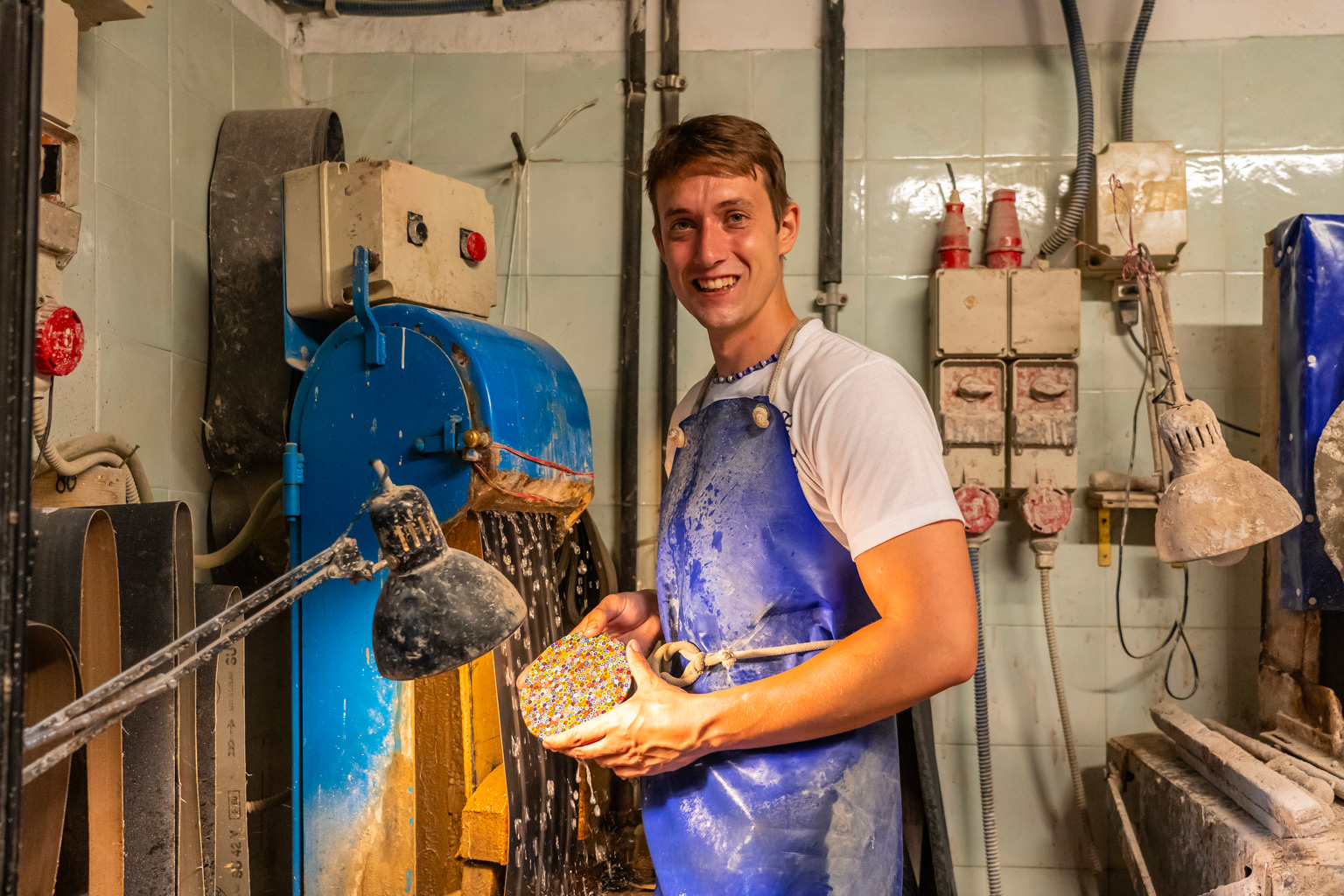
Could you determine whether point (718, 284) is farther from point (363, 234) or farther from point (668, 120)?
point (668, 120)

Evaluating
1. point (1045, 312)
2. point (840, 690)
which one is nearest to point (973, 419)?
point (1045, 312)

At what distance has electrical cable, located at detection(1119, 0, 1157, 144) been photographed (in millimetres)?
2393

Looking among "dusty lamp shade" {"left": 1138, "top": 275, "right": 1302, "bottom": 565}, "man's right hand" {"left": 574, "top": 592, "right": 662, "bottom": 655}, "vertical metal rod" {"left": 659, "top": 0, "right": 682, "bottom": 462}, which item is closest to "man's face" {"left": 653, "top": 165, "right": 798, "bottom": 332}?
"man's right hand" {"left": 574, "top": 592, "right": 662, "bottom": 655}

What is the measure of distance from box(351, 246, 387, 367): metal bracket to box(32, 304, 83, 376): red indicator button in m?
0.49

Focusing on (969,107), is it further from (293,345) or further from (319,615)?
(319,615)

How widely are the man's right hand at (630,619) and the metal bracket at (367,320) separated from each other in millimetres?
752

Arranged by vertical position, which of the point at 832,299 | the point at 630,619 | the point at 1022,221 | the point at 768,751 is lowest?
the point at 768,751

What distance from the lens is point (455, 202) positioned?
2.27m

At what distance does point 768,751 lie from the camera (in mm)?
1248

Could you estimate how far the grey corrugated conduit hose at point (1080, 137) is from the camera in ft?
7.97

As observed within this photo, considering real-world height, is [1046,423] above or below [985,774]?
above

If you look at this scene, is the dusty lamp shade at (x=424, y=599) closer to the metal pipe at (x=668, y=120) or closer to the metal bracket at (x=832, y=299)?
the metal pipe at (x=668, y=120)

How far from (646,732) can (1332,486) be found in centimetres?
165

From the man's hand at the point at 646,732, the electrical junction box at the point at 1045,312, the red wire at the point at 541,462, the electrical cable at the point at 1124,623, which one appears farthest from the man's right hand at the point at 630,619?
the electrical cable at the point at 1124,623
